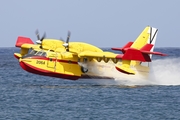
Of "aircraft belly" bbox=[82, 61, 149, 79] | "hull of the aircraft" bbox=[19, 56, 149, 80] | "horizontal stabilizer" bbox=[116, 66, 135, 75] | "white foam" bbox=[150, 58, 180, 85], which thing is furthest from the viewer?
"white foam" bbox=[150, 58, 180, 85]

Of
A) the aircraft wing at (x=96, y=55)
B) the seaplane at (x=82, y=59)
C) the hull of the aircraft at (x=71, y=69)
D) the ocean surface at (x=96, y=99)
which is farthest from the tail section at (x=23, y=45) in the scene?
the aircraft wing at (x=96, y=55)

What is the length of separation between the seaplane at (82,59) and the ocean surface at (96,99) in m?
1.13

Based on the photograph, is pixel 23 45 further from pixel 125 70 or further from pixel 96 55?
pixel 125 70

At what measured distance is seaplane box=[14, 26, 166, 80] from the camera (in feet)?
133

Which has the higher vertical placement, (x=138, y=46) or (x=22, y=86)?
(x=138, y=46)

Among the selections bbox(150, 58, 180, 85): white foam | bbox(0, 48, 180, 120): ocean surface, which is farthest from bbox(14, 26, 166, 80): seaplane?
bbox(150, 58, 180, 85): white foam

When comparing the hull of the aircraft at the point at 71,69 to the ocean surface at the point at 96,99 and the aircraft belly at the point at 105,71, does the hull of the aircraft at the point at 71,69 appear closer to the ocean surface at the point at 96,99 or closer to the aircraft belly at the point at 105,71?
the aircraft belly at the point at 105,71

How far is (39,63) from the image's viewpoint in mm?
41312

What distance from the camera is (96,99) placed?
118 feet

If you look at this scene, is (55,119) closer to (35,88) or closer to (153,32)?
(35,88)

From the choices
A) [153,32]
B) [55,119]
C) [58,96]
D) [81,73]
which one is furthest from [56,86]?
[55,119]

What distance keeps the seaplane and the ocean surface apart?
1.13 metres

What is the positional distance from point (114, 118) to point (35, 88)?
1349 cm

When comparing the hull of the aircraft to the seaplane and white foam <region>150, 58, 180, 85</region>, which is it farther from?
white foam <region>150, 58, 180, 85</region>
